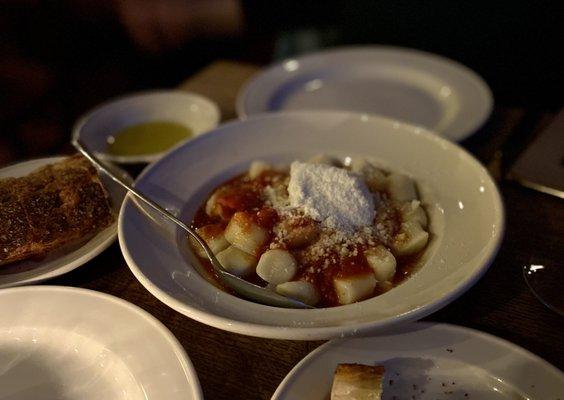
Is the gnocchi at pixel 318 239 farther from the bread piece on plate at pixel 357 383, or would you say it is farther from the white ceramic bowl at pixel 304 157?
the bread piece on plate at pixel 357 383

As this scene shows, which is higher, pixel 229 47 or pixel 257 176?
pixel 257 176

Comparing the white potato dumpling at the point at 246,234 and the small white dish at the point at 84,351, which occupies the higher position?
the white potato dumpling at the point at 246,234

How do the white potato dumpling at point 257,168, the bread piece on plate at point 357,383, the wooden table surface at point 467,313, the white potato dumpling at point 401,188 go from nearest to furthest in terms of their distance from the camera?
the bread piece on plate at point 357,383, the wooden table surface at point 467,313, the white potato dumpling at point 401,188, the white potato dumpling at point 257,168

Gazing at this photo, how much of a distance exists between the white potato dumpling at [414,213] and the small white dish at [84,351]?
59cm

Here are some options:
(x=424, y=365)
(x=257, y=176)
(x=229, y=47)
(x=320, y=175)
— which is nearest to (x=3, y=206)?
(x=257, y=176)

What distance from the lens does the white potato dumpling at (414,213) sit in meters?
1.10

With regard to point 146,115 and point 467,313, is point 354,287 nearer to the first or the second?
point 467,313

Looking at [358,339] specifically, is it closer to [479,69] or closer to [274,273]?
[274,273]

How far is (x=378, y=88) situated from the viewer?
6.17 feet

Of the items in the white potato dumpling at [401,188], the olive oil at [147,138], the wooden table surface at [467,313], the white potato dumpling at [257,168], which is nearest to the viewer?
the wooden table surface at [467,313]

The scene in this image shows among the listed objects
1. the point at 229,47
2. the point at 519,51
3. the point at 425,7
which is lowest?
the point at 229,47

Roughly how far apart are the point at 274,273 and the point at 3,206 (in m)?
0.62

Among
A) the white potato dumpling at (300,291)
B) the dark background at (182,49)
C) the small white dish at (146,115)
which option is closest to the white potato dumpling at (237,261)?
the white potato dumpling at (300,291)

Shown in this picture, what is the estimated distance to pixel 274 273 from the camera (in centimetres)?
101
